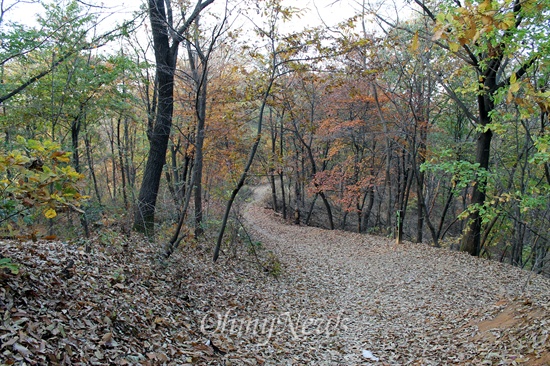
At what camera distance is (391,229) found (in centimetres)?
1844

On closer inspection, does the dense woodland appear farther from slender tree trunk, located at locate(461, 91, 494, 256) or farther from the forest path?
the forest path

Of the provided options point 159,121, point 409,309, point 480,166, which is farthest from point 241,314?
point 480,166

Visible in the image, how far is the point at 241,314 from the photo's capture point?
5.45 m

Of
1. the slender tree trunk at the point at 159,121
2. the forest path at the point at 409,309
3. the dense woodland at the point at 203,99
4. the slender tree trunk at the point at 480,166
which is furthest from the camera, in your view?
the slender tree trunk at the point at 480,166

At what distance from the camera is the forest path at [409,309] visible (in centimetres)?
447

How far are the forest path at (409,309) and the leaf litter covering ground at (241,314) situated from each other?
0.03 meters

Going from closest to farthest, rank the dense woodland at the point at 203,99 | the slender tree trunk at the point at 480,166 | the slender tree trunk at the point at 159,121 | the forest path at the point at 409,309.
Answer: the dense woodland at the point at 203,99 → the forest path at the point at 409,309 → the slender tree trunk at the point at 159,121 → the slender tree trunk at the point at 480,166

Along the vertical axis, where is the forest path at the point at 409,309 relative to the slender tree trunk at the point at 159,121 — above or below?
below

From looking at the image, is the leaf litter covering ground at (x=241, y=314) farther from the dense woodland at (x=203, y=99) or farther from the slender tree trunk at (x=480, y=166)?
the slender tree trunk at (x=480, y=166)

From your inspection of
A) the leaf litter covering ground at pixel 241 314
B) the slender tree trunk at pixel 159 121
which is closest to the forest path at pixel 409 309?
the leaf litter covering ground at pixel 241 314

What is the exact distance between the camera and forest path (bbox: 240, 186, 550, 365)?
447cm

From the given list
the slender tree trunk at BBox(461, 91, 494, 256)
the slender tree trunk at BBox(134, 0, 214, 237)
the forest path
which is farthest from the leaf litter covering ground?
the slender tree trunk at BBox(461, 91, 494, 256)

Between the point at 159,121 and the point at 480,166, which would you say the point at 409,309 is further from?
the point at 159,121

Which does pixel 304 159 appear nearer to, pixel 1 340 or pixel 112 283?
pixel 112 283
